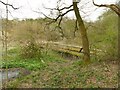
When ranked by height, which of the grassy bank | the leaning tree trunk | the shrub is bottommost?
the grassy bank

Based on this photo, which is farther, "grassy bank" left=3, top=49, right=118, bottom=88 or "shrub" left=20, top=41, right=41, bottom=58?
"shrub" left=20, top=41, right=41, bottom=58

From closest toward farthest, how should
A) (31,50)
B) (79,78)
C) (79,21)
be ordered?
(79,78), (79,21), (31,50)

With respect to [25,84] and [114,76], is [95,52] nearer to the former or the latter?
[114,76]

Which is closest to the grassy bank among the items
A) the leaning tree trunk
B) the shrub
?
the leaning tree trunk

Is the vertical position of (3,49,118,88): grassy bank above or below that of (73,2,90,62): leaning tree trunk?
below

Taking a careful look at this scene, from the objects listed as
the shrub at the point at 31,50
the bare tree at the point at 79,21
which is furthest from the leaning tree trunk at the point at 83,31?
the shrub at the point at 31,50

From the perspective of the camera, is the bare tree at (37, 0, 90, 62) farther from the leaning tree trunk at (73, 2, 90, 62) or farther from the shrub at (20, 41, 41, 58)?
the shrub at (20, 41, 41, 58)

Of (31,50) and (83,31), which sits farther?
(31,50)

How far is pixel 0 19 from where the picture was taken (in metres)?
7.53

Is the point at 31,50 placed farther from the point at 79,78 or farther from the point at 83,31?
the point at 79,78

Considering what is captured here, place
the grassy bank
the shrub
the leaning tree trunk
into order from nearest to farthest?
the grassy bank
the leaning tree trunk
the shrub

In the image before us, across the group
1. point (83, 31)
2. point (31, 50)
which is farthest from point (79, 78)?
point (31, 50)

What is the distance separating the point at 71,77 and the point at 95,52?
2.72m

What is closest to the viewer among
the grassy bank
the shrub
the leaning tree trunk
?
the grassy bank
